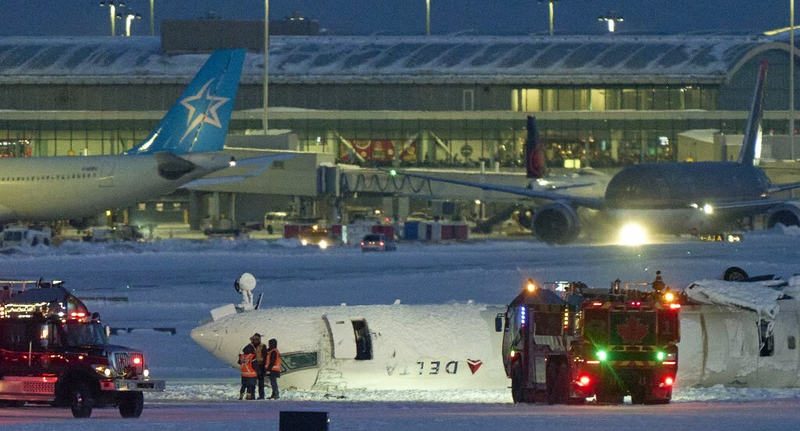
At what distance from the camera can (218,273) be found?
1916 inches

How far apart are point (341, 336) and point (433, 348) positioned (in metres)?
1.83

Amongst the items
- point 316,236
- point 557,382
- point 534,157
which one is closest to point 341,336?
point 557,382

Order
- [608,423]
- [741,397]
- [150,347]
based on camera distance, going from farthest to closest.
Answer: [150,347]
[741,397]
[608,423]

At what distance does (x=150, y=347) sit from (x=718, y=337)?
12.4 metres

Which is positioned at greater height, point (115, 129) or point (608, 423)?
point (115, 129)

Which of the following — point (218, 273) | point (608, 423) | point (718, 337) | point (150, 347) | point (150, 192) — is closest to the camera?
point (608, 423)

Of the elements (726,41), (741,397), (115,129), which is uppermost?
(726,41)

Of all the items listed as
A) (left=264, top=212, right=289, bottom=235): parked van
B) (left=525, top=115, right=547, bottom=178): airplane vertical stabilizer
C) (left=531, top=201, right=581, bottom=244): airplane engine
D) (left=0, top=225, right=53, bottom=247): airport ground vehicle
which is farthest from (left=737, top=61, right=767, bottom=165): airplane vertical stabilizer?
(left=0, top=225, right=53, bottom=247): airport ground vehicle

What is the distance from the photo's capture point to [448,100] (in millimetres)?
108625

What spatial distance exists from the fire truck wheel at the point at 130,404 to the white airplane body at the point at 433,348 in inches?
233

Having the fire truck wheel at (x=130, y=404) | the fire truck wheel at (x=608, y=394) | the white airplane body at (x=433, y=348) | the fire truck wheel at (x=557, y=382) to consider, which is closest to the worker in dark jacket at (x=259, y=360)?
the white airplane body at (x=433, y=348)

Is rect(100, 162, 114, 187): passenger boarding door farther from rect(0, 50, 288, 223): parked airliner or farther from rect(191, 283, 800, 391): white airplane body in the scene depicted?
rect(191, 283, 800, 391): white airplane body

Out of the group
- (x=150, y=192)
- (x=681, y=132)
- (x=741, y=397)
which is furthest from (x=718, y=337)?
(x=681, y=132)

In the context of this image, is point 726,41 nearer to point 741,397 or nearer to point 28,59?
point 28,59
